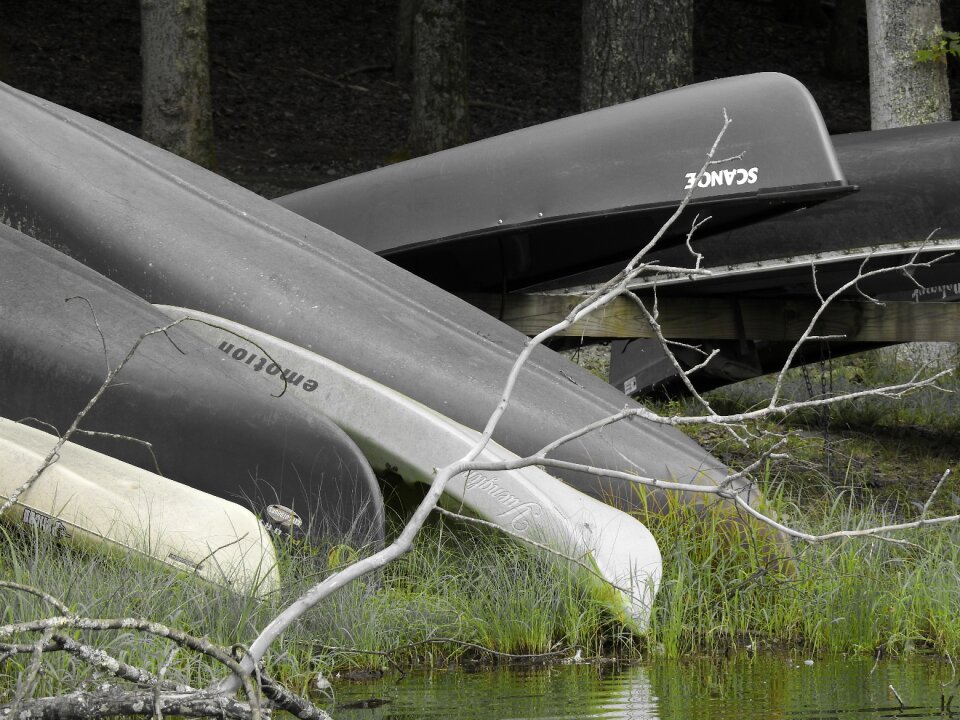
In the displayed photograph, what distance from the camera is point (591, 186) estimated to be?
474 centimetres

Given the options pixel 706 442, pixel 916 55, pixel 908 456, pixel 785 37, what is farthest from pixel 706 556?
pixel 785 37

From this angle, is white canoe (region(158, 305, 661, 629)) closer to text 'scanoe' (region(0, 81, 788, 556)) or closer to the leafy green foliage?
text 'scanoe' (region(0, 81, 788, 556))

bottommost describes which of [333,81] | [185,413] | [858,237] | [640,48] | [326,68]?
[185,413]

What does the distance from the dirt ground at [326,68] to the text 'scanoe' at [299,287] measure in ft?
14.4

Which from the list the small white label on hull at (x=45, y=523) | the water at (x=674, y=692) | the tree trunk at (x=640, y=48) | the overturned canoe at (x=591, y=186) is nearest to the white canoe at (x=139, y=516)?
the small white label on hull at (x=45, y=523)

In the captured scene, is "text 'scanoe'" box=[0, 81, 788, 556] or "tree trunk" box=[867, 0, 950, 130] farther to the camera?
"tree trunk" box=[867, 0, 950, 130]

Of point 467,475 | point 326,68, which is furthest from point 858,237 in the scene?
point 326,68

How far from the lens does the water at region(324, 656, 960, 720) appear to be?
7.82ft

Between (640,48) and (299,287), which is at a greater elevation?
(640,48)

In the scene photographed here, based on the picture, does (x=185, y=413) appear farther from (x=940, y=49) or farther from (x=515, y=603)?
(x=940, y=49)

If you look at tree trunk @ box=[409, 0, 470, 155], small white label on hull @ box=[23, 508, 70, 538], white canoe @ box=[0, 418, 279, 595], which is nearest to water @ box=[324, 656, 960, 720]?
white canoe @ box=[0, 418, 279, 595]

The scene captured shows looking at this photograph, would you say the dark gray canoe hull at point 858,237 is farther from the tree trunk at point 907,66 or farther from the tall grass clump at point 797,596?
the tall grass clump at point 797,596

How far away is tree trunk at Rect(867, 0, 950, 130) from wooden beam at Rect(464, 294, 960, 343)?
1.51 meters

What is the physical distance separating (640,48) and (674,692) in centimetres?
482
